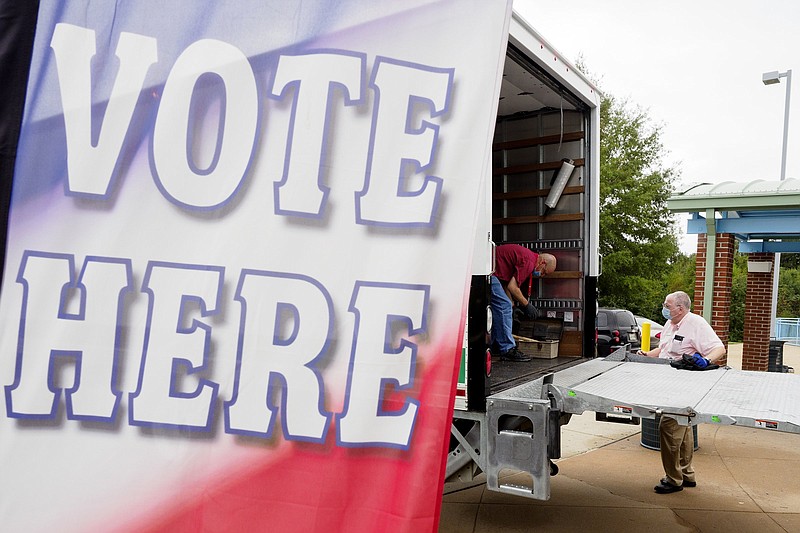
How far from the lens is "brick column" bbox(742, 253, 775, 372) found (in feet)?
38.2

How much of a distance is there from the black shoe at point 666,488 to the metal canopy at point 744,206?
5.06 meters

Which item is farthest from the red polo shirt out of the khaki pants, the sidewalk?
the sidewalk

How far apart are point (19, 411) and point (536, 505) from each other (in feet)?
13.0

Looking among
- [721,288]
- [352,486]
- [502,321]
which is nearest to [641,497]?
[502,321]

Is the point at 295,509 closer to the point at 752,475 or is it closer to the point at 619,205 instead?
the point at 752,475

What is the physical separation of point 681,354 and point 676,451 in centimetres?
82

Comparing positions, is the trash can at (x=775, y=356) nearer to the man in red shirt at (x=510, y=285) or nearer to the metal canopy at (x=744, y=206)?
the metal canopy at (x=744, y=206)

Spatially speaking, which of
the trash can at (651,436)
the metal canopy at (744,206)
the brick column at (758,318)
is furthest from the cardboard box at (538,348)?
the brick column at (758,318)

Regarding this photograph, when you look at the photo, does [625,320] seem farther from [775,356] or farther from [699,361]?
[699,361]

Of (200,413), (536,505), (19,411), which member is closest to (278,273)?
(200,413)

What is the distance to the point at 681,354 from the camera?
5.85 metres

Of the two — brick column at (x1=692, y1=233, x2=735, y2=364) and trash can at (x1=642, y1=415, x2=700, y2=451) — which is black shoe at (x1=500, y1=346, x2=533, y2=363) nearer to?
trash can at (x1=642, y1=415, x2=700, y2=451)

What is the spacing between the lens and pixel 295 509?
8.48ft

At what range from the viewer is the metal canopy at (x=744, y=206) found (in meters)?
9.20
